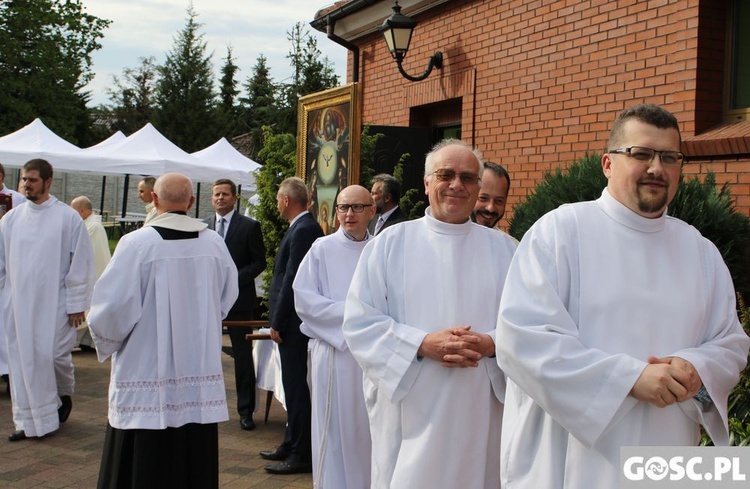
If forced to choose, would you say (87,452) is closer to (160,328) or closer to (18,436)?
(18,436)

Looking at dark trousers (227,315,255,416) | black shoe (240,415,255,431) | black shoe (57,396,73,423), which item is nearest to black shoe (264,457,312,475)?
black shoe (240,415,255,431)

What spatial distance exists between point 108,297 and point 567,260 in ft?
9.16

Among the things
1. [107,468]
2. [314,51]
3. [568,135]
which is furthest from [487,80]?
[314,51]

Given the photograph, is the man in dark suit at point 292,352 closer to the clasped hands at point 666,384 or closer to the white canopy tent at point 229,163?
the clasped hands at point 666,384

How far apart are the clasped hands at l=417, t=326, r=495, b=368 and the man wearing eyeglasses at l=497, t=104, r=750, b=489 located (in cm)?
62

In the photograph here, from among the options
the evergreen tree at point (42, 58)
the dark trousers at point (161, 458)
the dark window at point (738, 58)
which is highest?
the evergreen tree at point (42, 58)

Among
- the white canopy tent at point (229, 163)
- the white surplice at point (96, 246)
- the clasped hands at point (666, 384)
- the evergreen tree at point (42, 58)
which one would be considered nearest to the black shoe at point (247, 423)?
the white surplice at point (96, 246)

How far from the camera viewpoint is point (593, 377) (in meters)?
2.73

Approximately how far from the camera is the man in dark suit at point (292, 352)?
19.9 feet

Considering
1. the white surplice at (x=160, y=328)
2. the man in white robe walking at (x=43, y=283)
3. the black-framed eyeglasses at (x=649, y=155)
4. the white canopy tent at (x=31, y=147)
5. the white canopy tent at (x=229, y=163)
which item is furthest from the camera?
the white canopy tent at (x=229, y=163)

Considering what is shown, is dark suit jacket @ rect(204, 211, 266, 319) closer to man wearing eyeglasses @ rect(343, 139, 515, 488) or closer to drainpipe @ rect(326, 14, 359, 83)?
man wearing eyeglasses @ rect(343, 139, 515, 488)

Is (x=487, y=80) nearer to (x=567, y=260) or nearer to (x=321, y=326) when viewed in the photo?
(x=321, y=326)

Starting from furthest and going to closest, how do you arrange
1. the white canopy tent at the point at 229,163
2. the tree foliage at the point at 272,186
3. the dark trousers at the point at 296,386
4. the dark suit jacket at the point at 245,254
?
the white canopy tent at the point at 229,163 → the tree foliage at the point at 272,186 → the dark suit jacket at the point at 245,254 → the dark trousers at the point at 296,386

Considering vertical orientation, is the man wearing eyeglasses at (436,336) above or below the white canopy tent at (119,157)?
below
